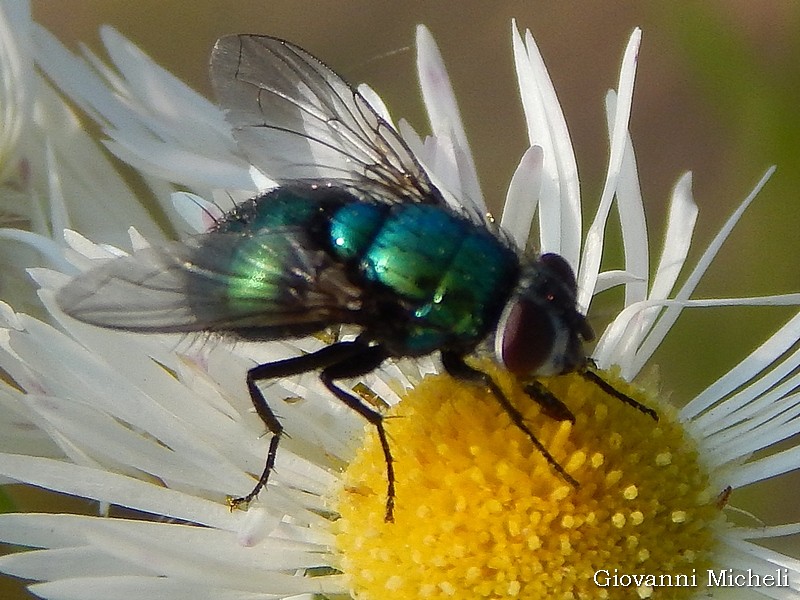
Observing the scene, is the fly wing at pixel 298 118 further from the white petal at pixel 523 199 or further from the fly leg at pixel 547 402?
the fly leg at pixel 547 402

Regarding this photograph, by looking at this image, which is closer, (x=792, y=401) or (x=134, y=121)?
(x=792, y=401)

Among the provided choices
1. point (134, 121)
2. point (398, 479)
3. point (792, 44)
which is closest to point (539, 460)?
point (398, 479)

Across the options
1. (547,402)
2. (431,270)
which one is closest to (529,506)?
(547,402)

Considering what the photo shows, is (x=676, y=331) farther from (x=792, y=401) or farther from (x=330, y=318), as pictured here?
(x=330, y=318)

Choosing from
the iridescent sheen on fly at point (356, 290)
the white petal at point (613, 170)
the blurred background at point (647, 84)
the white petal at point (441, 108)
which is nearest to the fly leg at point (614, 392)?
the iridescent sheen on fly at point (356, 290)

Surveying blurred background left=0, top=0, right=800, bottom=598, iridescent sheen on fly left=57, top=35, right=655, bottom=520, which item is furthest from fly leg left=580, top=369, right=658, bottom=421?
blurred background left=0, top=0, right=800, bottom=598

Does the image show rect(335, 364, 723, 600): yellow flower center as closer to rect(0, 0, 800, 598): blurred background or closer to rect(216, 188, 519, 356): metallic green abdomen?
rect(216, 188, 519, 356): metallic green abdomen
